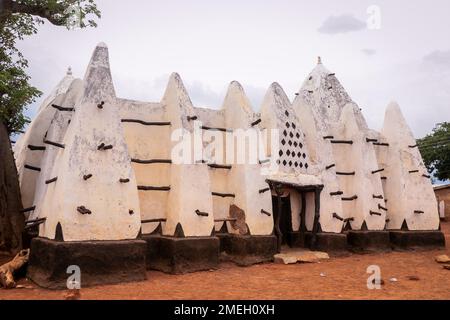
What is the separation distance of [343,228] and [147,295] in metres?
8.70

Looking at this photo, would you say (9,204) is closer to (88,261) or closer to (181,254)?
(88,261)

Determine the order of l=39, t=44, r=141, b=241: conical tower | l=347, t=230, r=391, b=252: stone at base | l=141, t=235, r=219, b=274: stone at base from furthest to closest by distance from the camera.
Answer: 1. l=347, t=230, r=391, b=252: stone at base
2. l=141, t=235, r=219, b=274: stone at base
3. l=39, t=44, r=141, b=241: conical tower

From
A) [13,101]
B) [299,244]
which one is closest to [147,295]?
[13,101]

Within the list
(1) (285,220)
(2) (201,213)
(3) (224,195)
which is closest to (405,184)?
(1) (285,220)

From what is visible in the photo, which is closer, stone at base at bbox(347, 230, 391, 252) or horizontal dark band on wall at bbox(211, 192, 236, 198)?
horizontal dark band on wall at bbox(211, 192, 236, 198)

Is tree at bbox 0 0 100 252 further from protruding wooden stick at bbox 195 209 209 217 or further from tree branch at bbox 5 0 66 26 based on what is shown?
protruding wooden stick at bbox 195 209 209 217

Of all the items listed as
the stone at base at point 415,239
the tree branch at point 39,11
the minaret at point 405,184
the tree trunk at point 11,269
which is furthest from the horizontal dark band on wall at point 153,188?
the minaret at point 405,184

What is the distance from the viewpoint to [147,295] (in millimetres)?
7648

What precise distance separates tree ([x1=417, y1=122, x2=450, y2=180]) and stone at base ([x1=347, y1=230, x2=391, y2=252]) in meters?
19.1

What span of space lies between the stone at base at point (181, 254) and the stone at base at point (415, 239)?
759cm

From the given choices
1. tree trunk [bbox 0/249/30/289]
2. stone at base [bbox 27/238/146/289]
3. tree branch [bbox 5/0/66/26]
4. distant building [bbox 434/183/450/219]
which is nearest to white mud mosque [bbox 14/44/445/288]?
stone at base [bbox 27/238/146/289]

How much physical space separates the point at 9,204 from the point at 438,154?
2898 cm

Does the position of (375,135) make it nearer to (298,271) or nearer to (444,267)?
(444,267)

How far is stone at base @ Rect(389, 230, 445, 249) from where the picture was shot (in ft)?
48.2
